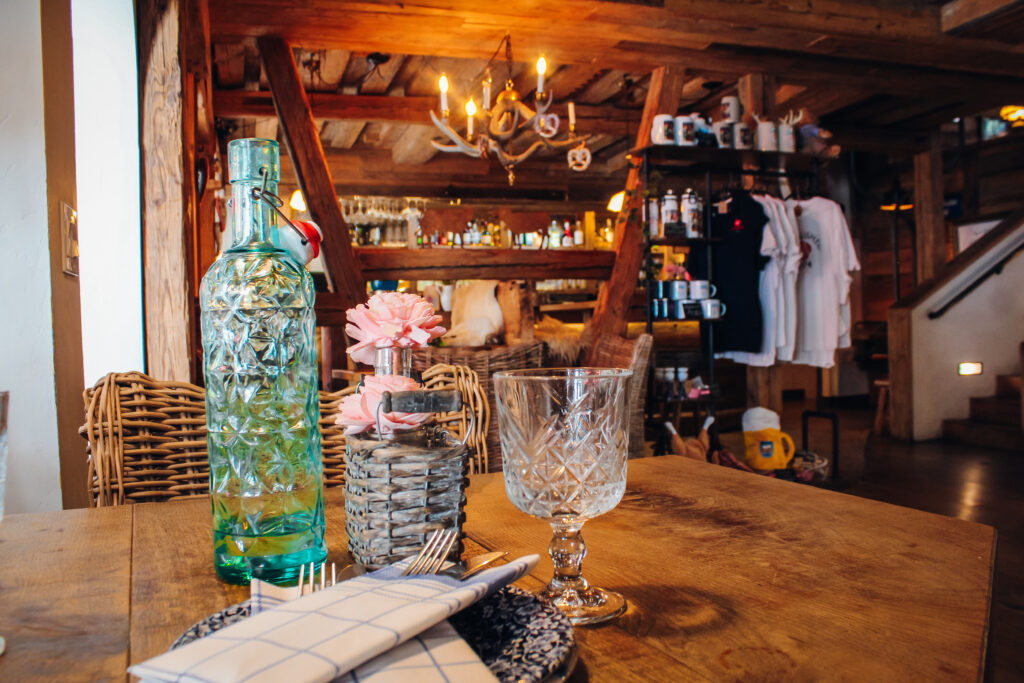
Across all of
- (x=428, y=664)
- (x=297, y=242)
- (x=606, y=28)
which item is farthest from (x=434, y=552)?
(x=606, y=28)

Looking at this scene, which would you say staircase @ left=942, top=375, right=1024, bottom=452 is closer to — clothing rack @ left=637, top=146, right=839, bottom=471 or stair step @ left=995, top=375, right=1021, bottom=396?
stair step @ left=995, top=375, right=1021, bottom=396

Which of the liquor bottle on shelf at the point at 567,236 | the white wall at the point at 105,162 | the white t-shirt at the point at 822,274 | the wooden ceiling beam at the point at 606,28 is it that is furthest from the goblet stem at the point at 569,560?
the liquor bottle on shelf at the point at 567,236

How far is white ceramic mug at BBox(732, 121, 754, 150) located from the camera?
158 inches

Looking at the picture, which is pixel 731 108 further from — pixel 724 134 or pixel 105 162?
pixel 105 162

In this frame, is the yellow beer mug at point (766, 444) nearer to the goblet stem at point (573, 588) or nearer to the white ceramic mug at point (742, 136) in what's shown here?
the white ceramic mug at point (742, 136)

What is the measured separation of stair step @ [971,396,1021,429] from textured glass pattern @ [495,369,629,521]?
565cm

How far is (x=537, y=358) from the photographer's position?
3402mm

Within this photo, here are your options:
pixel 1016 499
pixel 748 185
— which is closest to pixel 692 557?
pixel 1016 499

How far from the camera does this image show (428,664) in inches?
15.3

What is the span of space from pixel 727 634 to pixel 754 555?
21cm

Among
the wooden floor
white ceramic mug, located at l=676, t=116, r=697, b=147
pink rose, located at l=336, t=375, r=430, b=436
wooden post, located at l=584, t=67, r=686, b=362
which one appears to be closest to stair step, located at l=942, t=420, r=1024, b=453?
the wooden floor

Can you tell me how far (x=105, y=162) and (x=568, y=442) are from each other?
270 cm

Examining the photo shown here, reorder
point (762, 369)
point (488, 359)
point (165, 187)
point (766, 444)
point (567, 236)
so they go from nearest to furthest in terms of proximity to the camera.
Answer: point (165, 187), point (488, 359), point (766, 444), point (762, 369), point (567, 236)

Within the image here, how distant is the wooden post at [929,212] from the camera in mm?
6000
